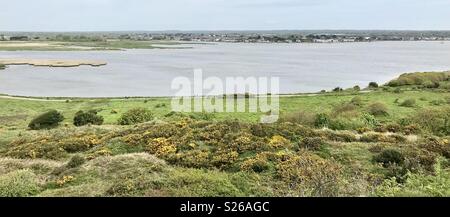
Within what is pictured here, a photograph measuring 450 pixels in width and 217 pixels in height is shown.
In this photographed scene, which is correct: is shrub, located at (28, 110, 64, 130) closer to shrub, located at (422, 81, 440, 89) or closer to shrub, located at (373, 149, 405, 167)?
shrub, located at (373, 149, 405, 167)

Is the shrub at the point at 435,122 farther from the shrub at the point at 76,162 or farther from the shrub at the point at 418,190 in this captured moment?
the shrub at the point at 76,162

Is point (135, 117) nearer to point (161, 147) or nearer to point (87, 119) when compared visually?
point (87, 119)

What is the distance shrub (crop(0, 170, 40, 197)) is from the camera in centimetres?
853

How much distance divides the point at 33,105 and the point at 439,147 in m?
35.8

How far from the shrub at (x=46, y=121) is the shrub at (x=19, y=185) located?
1877 cm

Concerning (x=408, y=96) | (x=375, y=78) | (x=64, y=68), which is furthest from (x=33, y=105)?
(x=375, y=78)

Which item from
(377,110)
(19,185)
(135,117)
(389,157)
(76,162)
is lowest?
(377,110)

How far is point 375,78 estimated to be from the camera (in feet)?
222

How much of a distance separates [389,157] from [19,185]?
351 inches

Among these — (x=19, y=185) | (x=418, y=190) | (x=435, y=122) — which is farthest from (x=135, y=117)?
(x=418, y=190)

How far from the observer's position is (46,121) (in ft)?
96.9

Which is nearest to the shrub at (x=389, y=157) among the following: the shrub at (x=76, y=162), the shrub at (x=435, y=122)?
the shrub at (x=76, y=162)

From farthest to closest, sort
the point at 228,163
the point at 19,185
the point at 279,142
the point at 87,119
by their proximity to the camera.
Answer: the point at 87,119 < the point at 279,142 < the point at 228,163 < the point at 19,185

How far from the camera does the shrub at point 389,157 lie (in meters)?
12.3
